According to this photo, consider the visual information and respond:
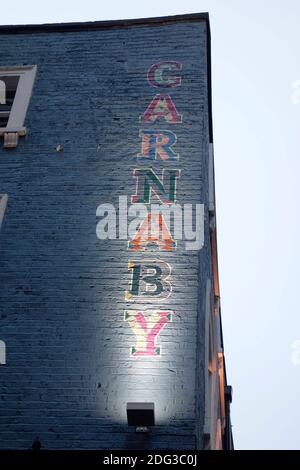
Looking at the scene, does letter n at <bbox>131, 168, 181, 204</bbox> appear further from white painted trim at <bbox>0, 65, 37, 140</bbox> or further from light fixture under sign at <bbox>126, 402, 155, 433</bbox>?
light fixture under sign at <bbox>126, 402, 155, 433</bbox>

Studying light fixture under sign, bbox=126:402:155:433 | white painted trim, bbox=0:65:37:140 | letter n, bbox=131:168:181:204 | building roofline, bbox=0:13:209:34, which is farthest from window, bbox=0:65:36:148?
light fixture under sign, bbox=126:402:155:433

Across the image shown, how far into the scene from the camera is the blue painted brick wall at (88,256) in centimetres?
996

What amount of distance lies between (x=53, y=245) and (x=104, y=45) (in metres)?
4.97

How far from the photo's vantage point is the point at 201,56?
14312 mm

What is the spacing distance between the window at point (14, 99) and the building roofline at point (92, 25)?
3.86 feet

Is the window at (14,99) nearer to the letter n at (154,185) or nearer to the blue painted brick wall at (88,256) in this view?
the blue painted brick wall at (88,256)

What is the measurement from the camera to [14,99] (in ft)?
46.3

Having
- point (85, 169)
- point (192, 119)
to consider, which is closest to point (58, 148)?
point (85, 169)

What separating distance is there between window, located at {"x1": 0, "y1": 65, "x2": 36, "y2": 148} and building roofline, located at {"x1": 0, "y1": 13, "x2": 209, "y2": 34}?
1.18 meters

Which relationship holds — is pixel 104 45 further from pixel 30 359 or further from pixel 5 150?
pixel 30 359

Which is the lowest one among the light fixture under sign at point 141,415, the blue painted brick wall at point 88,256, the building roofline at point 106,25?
the light fixture under sign at point 141,415

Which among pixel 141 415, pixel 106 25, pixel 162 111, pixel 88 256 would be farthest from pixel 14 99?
pixel 141 415

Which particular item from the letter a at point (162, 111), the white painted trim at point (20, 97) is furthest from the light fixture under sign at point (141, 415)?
the white painted trim at point (20, 97)

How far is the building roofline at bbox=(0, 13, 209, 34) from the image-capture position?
14992 mm
